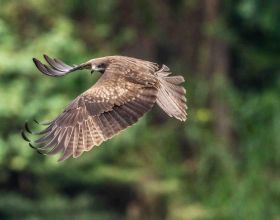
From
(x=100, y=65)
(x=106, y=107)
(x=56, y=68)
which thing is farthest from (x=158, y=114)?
(x=106, y=107)

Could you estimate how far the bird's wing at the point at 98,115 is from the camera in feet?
28.9

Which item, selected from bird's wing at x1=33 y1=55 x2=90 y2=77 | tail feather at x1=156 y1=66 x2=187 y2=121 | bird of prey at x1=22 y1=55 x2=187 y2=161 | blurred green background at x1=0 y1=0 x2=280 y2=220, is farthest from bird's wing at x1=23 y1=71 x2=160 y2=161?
blurred green background at x1=0 y1=0 x2=280 y2=220

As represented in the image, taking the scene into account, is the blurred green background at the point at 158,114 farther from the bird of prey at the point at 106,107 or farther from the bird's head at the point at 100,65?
the bird of prey at the point at 106,107

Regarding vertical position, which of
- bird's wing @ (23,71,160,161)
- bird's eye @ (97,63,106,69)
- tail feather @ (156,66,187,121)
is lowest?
bird's wing @ (23,71,160,161)

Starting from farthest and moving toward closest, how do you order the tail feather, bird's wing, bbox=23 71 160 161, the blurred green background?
the blurred green background < the tail feather < bird's wing, bbox=23 71 160 161

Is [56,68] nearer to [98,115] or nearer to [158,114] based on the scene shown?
[98,115]

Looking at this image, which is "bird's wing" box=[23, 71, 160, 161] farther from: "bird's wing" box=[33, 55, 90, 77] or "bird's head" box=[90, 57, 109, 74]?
"bird's wing" box=[33, 55, 90, 77]

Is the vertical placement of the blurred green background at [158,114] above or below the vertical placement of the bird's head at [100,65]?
above

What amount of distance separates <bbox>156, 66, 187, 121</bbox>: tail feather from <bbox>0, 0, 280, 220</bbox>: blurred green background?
4615 millimetres

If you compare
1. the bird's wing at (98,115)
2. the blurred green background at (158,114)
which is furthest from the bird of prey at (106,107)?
the blurred green background at (158,114)

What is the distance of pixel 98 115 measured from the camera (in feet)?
29.7

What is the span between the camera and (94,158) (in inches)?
659

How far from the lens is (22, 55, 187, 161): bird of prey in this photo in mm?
8820

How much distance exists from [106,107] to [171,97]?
2.45 feet
